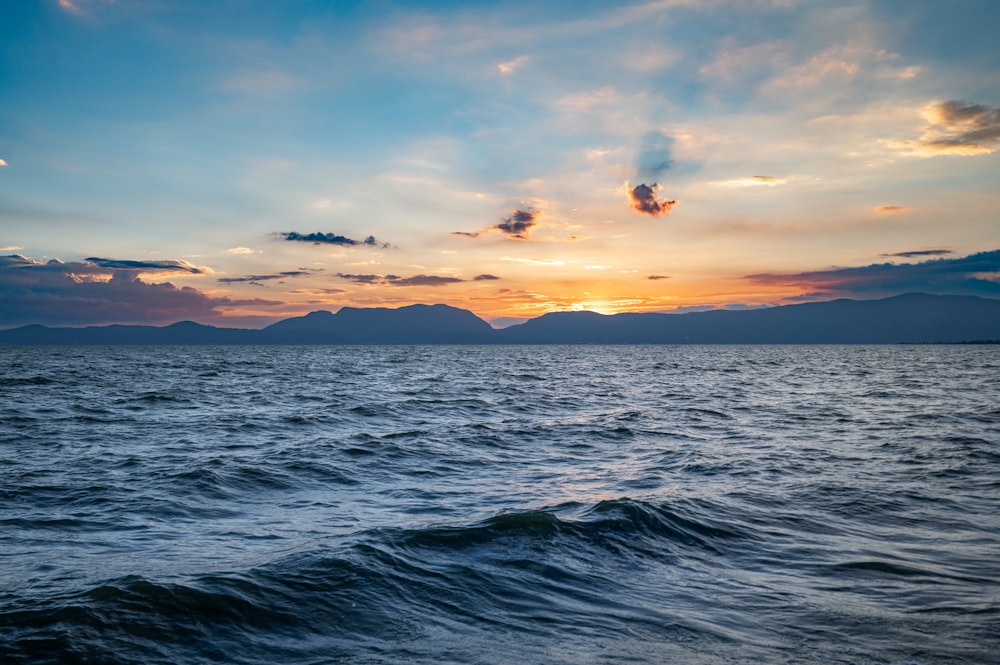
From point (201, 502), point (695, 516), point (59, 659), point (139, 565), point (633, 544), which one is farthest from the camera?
point (201, 502)

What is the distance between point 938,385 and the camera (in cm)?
5350

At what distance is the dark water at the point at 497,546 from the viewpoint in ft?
23.5

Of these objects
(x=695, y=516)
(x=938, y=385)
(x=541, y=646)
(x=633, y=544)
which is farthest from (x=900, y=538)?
(x=938, y=385)

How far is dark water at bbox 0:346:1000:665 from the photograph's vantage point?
7172mm

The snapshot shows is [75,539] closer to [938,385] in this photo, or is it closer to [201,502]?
[201,502]

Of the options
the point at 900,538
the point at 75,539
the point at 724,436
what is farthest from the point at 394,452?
the point at 900,538

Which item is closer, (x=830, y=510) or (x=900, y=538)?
(x=900, y=538)

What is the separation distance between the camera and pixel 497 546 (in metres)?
10.8

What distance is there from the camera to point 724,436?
2508cm

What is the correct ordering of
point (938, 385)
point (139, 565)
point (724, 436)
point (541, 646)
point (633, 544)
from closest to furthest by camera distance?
point (541, 646), point (139, 565), point (633, 544), point (724, 436), point (938, 385)

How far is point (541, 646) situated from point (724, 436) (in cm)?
2001

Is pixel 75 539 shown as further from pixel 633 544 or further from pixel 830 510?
pixel 830 510

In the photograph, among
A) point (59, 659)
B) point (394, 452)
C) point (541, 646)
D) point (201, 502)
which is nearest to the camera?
point (59, 659)

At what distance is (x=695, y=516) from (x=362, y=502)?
7.45m
